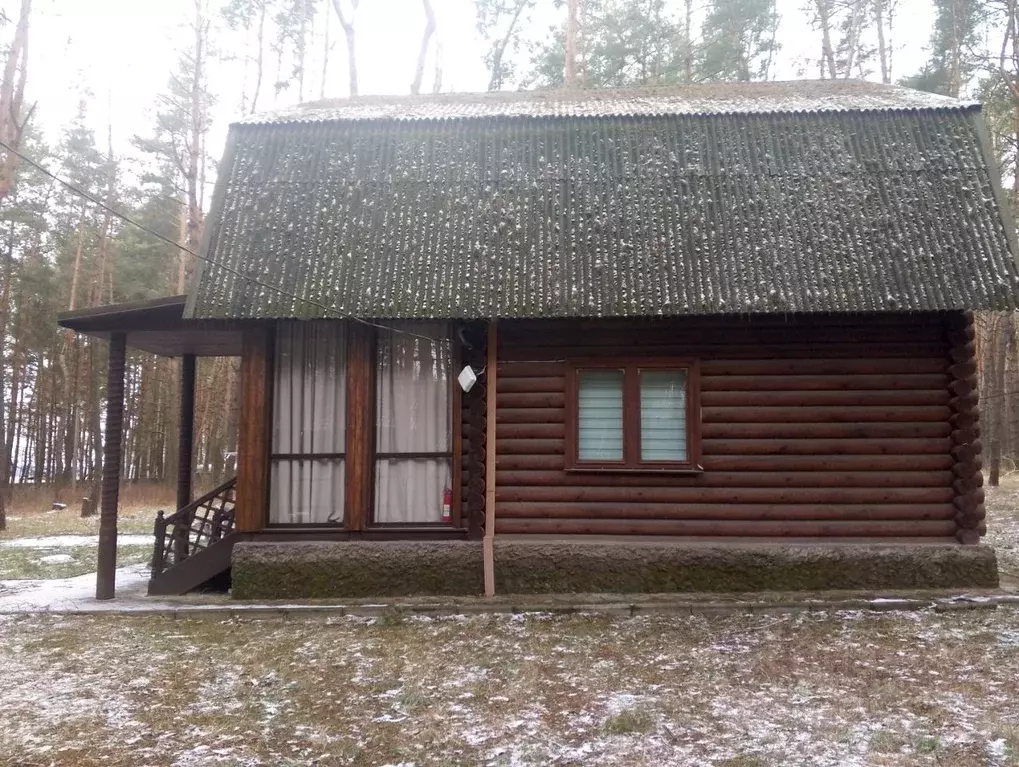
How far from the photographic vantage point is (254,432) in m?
8.93

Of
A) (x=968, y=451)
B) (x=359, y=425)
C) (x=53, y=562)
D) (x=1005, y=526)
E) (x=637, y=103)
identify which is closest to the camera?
(x=968, y=451)

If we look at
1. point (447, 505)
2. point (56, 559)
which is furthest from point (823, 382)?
point (56, 559)

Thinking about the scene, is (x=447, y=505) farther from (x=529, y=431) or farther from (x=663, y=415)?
(x=663, y=415)

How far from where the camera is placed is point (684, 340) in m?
9.03

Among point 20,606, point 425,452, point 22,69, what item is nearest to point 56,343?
point 22,69

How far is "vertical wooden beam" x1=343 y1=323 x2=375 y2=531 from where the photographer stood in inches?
350

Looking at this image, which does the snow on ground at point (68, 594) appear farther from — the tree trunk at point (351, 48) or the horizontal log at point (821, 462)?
the tree trunk at point (351, 48)

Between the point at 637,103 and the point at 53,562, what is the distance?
11.7 m

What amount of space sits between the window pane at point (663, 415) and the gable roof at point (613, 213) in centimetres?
107

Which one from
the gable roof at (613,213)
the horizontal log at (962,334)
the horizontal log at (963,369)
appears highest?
the gable roof at (613,213)

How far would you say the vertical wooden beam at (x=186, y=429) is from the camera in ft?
37.2

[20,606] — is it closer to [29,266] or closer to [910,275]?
[910,275]

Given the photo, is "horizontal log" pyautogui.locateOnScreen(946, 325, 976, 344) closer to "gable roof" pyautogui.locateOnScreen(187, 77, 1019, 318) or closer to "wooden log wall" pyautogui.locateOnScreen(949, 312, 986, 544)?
"wooden log wall" pyautogui.locateOnScreen(949, 312, 986, 544)

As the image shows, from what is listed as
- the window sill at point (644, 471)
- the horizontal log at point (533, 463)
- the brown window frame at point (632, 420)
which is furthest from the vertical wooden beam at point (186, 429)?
the window sill at point (644, 471)
